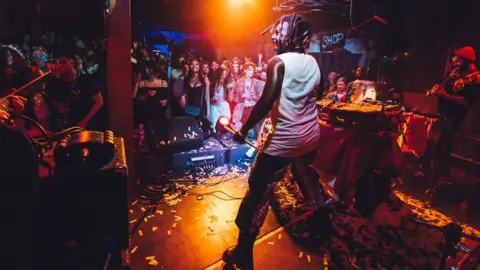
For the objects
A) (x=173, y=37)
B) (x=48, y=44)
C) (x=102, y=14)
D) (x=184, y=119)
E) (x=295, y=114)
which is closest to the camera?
(x=295, y=114)

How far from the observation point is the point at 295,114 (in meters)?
3.24

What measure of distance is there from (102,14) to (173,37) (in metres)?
8.03

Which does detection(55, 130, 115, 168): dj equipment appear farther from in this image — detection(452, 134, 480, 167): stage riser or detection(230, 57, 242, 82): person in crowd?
detection(452, 134, 480, 167): stage riser

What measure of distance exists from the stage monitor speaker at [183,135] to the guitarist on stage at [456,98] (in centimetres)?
486

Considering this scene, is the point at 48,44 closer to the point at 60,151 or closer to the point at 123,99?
the point at 123,99

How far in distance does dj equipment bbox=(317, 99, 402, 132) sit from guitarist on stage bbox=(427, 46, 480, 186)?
2.32 m

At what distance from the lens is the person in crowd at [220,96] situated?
850 centimetres

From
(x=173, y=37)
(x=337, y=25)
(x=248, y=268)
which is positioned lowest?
(x=248, y=268)

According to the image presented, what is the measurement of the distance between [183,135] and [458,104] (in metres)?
5.54

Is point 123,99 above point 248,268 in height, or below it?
above

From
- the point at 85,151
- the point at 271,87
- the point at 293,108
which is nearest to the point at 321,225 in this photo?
the point at 293,108

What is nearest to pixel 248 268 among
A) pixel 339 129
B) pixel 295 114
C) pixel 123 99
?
pixel 295 114

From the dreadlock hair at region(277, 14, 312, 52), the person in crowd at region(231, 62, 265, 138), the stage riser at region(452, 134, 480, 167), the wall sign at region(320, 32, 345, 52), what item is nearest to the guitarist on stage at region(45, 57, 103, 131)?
the dreadlock hair at region(277, 14, 312, 52)

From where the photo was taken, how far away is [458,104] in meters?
5.88
